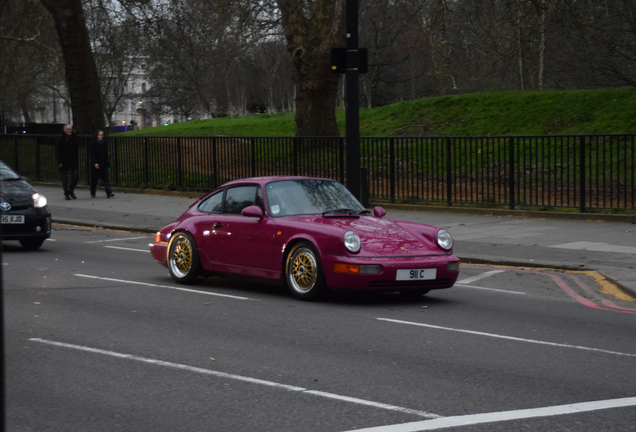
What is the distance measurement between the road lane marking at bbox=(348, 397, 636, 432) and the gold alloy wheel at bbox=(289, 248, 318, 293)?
159 inches

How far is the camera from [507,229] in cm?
1580

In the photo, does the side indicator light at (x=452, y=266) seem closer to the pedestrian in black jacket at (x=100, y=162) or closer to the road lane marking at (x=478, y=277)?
the road lane marking at (x=478, y=277)

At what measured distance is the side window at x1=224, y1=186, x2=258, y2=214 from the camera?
1004 cm

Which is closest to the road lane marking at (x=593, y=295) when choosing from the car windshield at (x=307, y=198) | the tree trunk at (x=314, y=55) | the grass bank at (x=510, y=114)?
the car windshield at (x=307, y=198)

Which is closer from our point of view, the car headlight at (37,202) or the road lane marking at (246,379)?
the road lane marking at (246,379)

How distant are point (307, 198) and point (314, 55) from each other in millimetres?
15724

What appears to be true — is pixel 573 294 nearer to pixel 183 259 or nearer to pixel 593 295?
pixel 593 295

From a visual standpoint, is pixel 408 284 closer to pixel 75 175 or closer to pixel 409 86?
pixel 75 175

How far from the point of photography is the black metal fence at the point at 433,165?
17.1 metres

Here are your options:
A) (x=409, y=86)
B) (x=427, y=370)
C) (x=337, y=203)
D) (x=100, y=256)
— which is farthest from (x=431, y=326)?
(x=409, y=86)

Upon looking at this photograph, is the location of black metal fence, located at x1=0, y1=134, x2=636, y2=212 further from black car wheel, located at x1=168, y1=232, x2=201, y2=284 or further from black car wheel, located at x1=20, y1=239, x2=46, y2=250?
black car wheel, located at x1=20, y1=239, x2=46, y2=250

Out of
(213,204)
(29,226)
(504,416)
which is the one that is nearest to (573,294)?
(213,204)

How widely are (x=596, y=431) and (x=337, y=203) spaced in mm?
5541

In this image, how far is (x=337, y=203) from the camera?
32.7 feet
